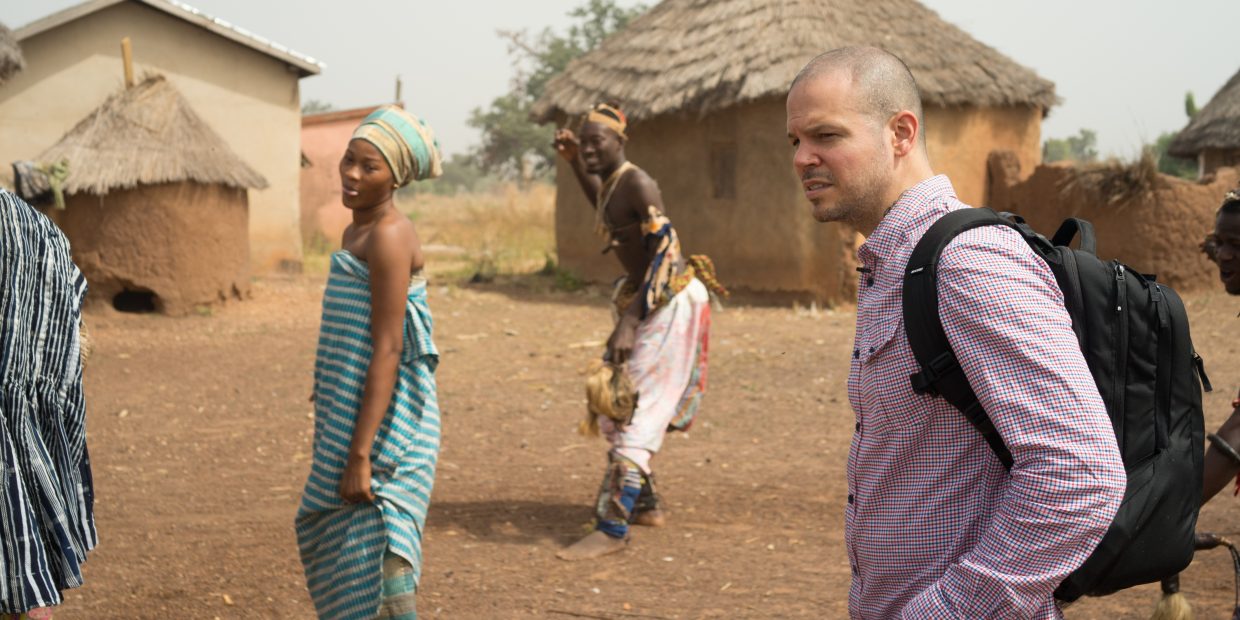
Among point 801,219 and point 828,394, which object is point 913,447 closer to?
point 828,394

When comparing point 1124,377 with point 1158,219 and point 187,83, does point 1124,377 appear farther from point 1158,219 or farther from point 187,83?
point 187,83

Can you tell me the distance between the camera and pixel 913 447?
5.63ft

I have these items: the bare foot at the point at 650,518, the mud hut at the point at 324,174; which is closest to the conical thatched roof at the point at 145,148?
the bare foot at the point at 650,518

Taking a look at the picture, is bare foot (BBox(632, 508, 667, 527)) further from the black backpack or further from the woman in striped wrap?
the black backpack

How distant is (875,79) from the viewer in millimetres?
1781

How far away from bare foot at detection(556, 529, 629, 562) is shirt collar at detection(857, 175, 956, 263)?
3165 mm

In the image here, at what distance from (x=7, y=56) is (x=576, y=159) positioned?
692 centimetres

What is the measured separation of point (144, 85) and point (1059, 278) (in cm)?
1294

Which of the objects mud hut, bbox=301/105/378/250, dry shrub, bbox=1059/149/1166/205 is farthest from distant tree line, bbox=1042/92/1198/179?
mud hut, bbox=301/105/378/250

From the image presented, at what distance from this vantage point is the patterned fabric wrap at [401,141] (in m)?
3.17

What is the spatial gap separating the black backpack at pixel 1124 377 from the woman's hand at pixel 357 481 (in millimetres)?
1724

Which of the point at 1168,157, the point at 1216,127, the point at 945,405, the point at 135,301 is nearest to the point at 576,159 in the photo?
the point at 945,405

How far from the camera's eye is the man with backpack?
59.7 inches

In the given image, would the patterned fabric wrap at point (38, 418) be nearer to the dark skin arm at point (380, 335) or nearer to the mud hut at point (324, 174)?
the dark skin arm at point (380, 335)
